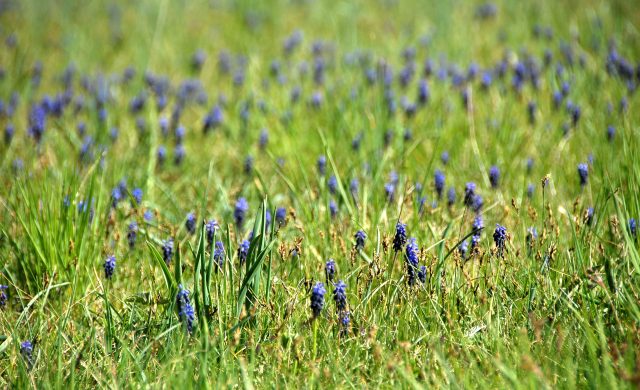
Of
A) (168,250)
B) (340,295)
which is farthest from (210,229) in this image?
(340,295)

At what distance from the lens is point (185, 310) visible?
2.74 meters

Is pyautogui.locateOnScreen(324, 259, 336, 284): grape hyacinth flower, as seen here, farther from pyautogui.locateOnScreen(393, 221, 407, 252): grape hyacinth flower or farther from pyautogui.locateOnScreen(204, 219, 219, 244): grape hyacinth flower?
pyautogui.locateOnScreen(204, 219, 219, 244): grape hyacinth flower

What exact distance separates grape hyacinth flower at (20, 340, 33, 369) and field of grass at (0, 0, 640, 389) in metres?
0.02

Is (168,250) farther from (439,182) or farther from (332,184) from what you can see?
(439,182)

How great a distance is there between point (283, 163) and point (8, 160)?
1.80 meters

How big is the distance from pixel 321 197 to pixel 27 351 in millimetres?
1764

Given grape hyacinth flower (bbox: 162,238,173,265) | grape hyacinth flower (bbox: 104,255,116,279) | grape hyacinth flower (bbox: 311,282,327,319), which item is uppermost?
grape hyacinth flower (bbox: 162,238,173,265)

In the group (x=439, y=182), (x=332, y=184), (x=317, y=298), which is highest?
(x=332, y=184)

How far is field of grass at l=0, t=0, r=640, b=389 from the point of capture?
9.00 ft

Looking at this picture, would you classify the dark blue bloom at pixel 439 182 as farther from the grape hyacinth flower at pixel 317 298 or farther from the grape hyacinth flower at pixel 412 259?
the grape hyacinth flower at pixel 317 298

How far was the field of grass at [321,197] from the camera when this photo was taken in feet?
9.00

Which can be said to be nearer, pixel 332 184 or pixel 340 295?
pixel 340 295

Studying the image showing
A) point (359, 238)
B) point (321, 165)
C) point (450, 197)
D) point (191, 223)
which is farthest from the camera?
point (321, 165)

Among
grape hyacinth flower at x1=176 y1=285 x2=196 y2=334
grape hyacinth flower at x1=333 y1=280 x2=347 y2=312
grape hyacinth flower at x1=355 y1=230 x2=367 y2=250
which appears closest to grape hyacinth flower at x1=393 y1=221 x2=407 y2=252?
grape hyacinth flower at x1=355 y1=230 x2=367 y2=250
